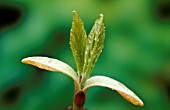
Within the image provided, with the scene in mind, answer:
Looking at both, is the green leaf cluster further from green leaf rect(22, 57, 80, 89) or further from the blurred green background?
the blurred green background

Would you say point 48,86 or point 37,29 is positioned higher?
point 37,29

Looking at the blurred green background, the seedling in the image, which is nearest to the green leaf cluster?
the seedling

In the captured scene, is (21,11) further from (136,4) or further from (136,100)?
(136,100)

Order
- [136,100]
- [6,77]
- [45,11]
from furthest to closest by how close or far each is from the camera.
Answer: [45,11] → [6,77] → [136,100]

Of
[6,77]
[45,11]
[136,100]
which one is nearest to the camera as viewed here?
[136,100]

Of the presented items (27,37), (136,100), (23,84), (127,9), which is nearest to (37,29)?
(27,37)

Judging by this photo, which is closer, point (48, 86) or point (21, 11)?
point (48, 86)

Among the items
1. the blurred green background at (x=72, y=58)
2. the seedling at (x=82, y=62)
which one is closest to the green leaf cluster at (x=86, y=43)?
the seedling at (x=82, y=62)
